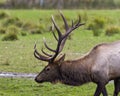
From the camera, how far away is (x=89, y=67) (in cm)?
1355

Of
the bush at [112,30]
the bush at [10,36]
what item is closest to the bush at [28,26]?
the bush at [10,36]

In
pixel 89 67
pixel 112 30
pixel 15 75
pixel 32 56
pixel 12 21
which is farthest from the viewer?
pixel 12 21

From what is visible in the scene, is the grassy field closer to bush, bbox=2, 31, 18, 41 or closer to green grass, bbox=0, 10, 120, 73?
green grass, bbox=0, 10, 120, 73

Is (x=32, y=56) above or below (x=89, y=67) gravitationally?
below

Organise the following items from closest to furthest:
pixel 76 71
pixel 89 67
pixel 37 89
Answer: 1. pixel 89 67
2. pixel 76 71
3. pixel 37 89

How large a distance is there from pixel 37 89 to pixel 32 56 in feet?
19.2

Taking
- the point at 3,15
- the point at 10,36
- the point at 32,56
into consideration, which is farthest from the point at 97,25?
the point at 32,56

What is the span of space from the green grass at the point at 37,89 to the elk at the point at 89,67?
4.00 feet

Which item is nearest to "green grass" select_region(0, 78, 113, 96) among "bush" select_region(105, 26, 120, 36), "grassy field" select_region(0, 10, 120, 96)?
"grassy field" select_region(0, 10, 120, 96)

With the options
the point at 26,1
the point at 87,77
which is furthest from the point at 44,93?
the point at 26,1

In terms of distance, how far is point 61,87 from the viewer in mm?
15805

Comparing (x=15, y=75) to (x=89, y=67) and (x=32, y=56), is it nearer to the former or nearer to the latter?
(x=32, y=56)

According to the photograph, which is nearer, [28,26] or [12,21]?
[28,26]

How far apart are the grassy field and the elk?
1221 mm
